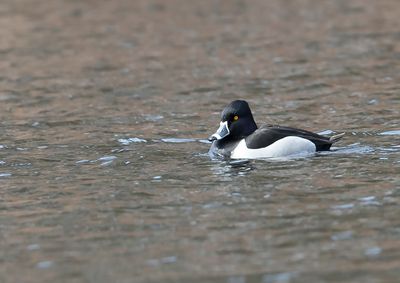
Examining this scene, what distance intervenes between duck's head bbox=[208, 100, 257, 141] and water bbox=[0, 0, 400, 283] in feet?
1.58

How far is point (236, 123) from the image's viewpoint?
14062 millimetres

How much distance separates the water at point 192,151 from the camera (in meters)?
9.03

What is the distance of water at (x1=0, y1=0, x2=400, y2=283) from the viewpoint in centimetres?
903

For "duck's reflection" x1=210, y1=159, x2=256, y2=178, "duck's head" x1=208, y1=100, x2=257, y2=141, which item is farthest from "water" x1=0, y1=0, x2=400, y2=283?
"duck's head" x1=208, y1=100, x2=257, y2=141

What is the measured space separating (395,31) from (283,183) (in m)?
13.5

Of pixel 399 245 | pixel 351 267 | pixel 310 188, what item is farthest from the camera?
pixel 310 188

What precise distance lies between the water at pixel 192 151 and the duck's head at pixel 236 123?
481 millimetres

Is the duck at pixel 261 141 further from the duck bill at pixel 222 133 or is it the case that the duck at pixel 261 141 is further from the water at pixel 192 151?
the water at pixel 192 151

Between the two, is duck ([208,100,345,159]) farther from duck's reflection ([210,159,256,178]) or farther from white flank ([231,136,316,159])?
duck's reflection ([210,159,256,178])

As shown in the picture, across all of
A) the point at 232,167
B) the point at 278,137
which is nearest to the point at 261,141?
the point at 278,137

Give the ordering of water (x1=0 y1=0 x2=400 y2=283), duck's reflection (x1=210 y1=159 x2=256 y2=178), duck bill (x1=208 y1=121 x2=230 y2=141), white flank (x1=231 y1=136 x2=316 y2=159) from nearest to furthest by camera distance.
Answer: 1. water (x1=0 y1=0 x2=400 y2=283)
2. duck's reflection (x1=210 y1=159 x2=256 y2=178)
3. white flank (x1=231 y1=136 x2=316 y2=159)
4. duck bill (x1=208 y1=121 x2=230 y2=141)

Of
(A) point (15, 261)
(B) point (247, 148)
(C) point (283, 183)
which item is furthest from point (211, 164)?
(A) point (15, 261)

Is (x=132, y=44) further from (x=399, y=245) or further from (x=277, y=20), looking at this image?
(x=399, y=245)

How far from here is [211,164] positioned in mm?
13297
